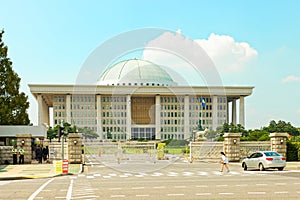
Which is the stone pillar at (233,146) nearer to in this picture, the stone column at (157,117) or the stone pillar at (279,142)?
the stone pillar at (279,142)

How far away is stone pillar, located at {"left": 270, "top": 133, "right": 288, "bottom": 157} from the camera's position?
41750mm

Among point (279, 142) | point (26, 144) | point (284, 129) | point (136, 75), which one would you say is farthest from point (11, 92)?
point (284, 129)

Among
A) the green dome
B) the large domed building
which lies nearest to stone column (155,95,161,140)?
the large domed building

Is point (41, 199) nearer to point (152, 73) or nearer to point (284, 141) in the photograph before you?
point (284, 141)

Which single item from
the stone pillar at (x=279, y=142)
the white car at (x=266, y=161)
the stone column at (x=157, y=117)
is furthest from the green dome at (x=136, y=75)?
the white car at (x=266, y=161)

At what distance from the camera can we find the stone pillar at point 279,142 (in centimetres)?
4175

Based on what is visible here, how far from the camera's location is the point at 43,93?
5797 inches

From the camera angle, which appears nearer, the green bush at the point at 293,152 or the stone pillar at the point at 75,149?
the stone pillar at the point at 75,149

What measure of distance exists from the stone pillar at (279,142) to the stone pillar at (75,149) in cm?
1771

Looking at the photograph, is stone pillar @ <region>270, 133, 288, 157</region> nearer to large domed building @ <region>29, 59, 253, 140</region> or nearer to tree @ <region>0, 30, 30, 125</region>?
tree @ <region>0, 30, 30, 125</region>

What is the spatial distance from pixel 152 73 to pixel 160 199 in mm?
103751

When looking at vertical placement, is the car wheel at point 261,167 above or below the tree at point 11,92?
below

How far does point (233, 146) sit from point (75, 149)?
14.4 meters

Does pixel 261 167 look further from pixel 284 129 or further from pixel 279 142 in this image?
pixel 284 129
